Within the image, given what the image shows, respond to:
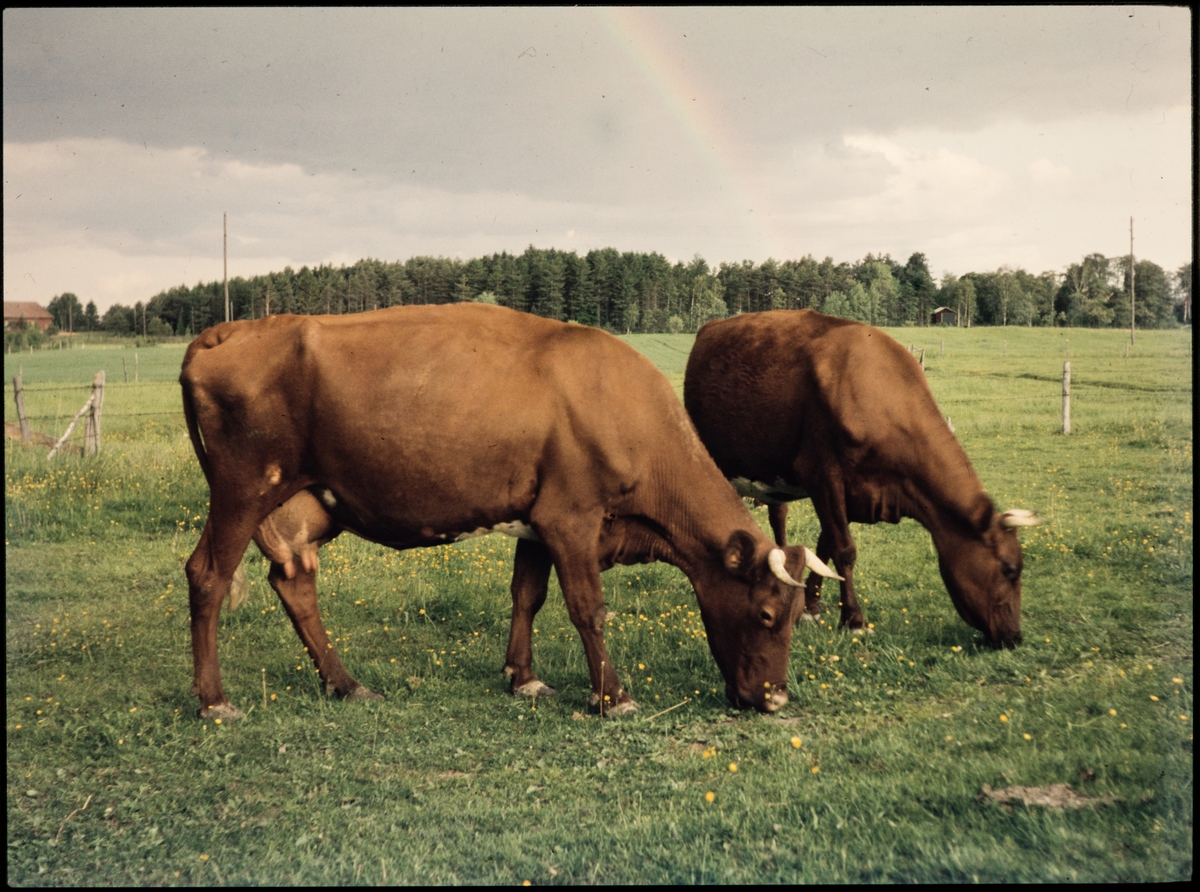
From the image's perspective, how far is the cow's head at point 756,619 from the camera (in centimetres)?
636

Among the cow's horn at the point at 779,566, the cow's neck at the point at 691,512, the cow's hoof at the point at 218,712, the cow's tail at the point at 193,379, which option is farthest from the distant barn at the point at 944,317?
the cow's hoof at the point at 218,712

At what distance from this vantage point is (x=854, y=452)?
8.09m

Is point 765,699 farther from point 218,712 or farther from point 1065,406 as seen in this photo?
point 1065,406

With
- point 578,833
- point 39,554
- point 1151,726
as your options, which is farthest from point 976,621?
point 39,554

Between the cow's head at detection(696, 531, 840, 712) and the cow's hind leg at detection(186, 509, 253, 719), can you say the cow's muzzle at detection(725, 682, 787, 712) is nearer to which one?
the cow's head at detection(696, 531, 840, 712)

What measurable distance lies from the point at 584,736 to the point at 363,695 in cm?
193

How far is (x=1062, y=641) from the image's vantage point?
23.9ft

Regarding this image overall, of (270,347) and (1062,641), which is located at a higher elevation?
(270,347)

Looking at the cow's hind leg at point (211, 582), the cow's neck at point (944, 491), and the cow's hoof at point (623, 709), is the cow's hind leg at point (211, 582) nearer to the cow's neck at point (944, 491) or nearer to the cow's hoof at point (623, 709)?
the cow's hoof at point (623, 709)

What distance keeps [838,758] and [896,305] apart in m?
27.9

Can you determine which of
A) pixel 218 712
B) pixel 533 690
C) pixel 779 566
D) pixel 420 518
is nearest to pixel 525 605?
pixel 533 690

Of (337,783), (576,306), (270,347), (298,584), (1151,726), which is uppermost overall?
(576,306)

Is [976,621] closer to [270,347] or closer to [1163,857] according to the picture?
[1163,857]

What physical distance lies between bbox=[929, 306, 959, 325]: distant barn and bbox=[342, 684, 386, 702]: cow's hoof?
4013cm
